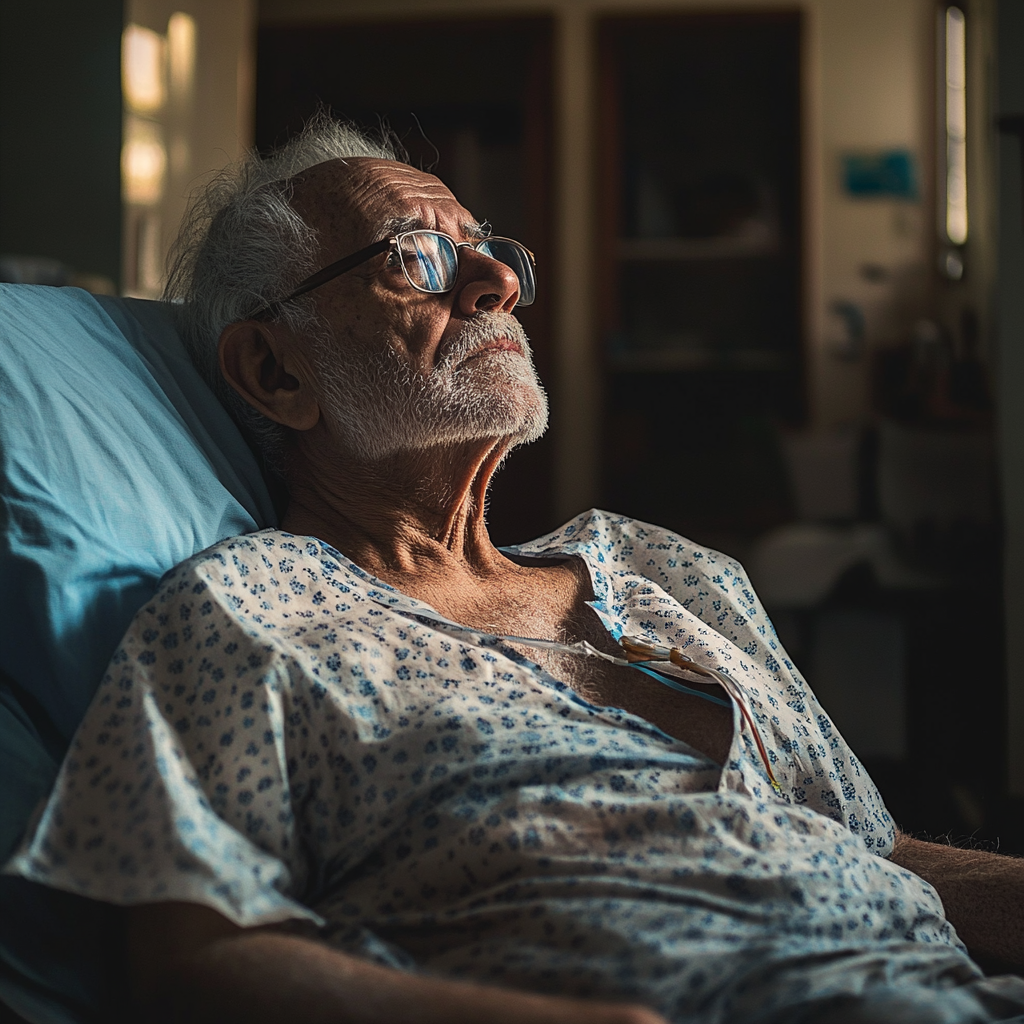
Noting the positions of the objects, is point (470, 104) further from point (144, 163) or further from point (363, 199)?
point (363, 199)

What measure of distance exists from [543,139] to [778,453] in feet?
5.77

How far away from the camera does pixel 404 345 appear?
1.25m

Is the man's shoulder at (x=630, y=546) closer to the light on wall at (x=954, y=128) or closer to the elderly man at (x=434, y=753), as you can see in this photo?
the elderly man at (x=434, y=753)

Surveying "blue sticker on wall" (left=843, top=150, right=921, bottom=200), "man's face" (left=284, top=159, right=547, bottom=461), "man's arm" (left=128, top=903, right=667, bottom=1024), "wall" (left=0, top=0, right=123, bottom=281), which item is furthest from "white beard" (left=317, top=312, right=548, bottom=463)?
"blue sticker on wall" (left=843, top=150, right=921, bottom=200)

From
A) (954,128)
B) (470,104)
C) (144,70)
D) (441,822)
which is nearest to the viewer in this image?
(441,822)

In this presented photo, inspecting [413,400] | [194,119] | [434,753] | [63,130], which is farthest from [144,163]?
[434,753]

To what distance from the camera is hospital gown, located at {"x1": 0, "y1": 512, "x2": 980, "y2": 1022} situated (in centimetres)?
79

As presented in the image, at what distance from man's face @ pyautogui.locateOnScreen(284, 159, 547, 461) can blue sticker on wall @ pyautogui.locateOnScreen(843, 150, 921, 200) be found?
3.77 metres

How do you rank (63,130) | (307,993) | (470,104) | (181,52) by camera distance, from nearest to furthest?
1. (307,993)
2. (63,130)
3. (181,52)
4. (470,104)

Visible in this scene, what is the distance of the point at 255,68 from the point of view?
4848mm

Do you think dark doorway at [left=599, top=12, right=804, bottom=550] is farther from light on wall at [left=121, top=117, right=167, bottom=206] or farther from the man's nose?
the man's nose

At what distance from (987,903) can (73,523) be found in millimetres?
1014

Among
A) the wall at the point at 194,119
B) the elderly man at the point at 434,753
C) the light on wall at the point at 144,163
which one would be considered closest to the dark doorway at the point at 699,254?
the wall at the point at 194,119

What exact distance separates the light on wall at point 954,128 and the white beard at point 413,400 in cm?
355
